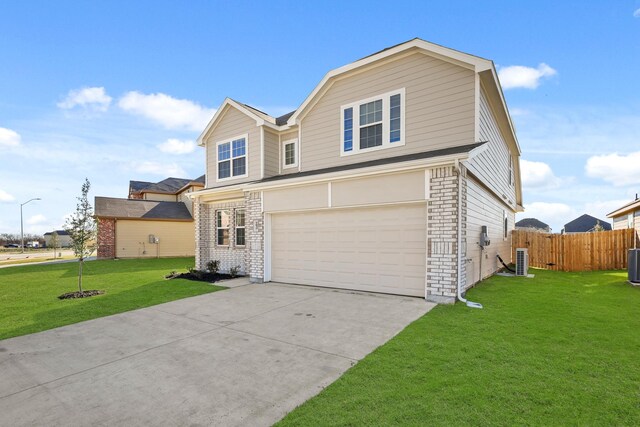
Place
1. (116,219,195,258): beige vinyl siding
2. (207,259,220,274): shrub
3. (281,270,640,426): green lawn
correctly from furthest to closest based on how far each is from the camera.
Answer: (116,219,195,258): beige vinyl siding < (207,259,220,274): shrub < (281,270,640,426): green lawn

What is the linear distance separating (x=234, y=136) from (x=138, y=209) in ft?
49.1

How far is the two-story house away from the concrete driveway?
153cm

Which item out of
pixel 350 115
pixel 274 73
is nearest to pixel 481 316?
pixel 350 115

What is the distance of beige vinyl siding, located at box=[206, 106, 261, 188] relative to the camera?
40.0 ft

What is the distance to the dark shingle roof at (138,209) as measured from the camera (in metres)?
21.8

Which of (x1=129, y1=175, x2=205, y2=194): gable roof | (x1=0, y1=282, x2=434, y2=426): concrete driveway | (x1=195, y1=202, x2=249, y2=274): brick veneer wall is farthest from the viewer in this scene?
(x1=129, y1=175, x2=205, y2=194): gable roof

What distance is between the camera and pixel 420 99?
8.54 metres

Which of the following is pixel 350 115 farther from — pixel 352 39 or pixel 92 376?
pixel 92 376

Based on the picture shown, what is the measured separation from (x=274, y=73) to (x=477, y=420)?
1457 centimetres

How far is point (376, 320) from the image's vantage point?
228 inches

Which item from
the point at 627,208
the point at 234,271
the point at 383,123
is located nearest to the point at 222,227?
the point at 234,271

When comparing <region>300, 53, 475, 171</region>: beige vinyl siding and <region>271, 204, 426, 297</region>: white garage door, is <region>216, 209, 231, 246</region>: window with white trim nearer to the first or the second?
<region>271, 204, 426, 297</region>: white garage door

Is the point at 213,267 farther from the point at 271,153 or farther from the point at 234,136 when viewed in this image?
the point at 234,136

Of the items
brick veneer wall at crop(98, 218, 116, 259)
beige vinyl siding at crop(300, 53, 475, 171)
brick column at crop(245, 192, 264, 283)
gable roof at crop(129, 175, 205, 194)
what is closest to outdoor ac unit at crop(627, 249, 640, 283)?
beige vinyl siding at crop(300, 53, 475, 171)
